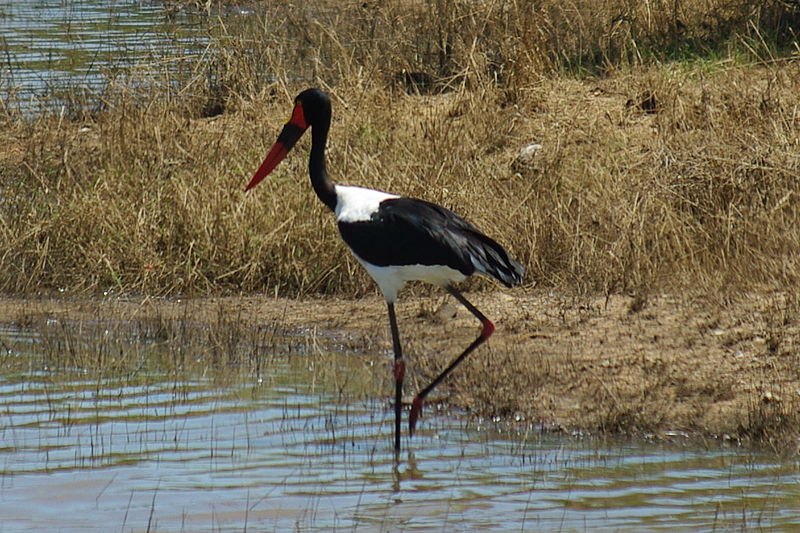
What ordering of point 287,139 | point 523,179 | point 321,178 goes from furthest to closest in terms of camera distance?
point 523,179 < point 287,139 < point 321,178

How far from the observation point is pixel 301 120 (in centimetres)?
629

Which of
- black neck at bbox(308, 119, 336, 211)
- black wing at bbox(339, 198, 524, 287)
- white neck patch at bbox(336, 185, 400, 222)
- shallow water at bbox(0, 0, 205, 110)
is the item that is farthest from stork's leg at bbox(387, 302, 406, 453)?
shallow water at bbox(0, 0, 205, 110)

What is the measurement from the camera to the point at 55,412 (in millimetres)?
5340

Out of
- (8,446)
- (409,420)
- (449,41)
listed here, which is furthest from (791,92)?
(8,446)

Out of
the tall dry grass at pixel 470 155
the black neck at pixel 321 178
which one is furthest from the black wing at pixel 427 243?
the tall dry grass at pixel 470 155

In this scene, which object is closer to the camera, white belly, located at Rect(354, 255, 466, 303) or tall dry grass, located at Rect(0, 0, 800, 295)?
white belly, located at Rect(354, 255, 466, 303)

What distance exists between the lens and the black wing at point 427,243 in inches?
208

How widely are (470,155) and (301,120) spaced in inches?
80.9

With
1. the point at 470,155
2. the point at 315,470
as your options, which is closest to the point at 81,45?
the point at 470,155

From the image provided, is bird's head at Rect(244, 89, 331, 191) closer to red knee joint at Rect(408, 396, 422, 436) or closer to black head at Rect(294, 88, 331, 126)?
black head at Rect(294, 88, 331, 126)

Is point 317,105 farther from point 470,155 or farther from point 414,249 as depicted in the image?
point 470,155

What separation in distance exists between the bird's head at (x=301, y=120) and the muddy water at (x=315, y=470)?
1.17 meters

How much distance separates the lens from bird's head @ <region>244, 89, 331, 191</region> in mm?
6195

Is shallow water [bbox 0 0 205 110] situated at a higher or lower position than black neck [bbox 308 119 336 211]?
higher
